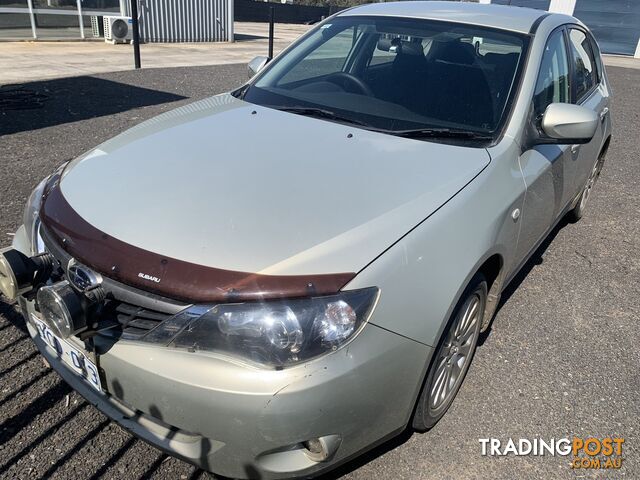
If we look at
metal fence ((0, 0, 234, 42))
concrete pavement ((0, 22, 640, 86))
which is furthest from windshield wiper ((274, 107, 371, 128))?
metal fence ((0, 0, 234, 42))

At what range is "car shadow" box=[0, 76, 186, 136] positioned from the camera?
6637 millimetres

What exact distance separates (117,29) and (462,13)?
14.0 metres

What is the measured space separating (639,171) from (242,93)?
5.54 metres

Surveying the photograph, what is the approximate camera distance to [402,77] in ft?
9.69

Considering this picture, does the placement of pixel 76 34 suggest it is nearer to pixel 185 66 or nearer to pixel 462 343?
pixel 185 66

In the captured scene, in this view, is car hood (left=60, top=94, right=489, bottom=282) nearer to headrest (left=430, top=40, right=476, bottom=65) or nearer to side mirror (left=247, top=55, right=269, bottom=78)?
headrest (left=430, top=40, right=476, bottom=65)

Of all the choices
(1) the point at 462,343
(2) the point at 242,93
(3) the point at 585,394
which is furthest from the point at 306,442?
(2) the point at 242,93

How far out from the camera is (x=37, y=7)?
45.0ft

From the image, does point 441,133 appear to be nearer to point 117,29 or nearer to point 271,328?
point 271,328

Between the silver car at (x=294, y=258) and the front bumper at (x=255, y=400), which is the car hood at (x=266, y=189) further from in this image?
the front bumper at (x=255, y=400)

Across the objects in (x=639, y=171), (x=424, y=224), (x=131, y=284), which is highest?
(x=424, y=224)

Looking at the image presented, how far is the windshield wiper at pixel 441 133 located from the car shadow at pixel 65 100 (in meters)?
5.27

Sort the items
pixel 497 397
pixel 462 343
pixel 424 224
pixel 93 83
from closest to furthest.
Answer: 1. pixel 424 224
2. pixel 462 343
3. pixel 497 397
4. pixel 93 83

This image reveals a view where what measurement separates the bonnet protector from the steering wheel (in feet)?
5.24
